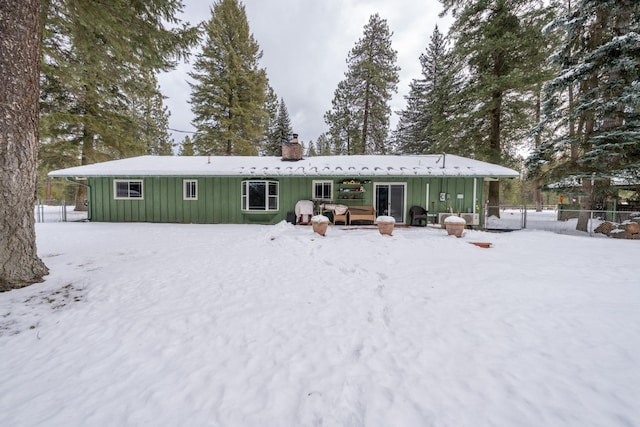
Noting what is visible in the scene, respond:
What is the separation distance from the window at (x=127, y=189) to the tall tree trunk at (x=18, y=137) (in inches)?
322

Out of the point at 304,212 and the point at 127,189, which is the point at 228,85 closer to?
the point at 127,189

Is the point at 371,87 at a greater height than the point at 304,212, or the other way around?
the point at 371,87

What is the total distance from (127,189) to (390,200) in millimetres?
11695

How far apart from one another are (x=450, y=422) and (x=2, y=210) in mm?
5629

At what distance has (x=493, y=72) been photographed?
40.1 feet

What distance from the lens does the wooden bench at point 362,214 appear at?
998cm

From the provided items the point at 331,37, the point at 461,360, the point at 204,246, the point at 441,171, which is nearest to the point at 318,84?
the point at 331,37

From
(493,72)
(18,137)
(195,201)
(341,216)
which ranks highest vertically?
(493,72)

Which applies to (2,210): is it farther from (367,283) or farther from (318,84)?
(318,84)

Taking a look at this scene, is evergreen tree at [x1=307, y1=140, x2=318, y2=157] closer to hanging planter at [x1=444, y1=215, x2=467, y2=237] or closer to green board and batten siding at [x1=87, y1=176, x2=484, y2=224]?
green board and batten siding at [x1=87, y1=176, x2=484, y2=224]

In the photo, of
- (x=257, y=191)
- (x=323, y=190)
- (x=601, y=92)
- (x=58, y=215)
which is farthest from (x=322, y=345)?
(x=58, y=215)

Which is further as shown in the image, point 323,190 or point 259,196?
point 259,196

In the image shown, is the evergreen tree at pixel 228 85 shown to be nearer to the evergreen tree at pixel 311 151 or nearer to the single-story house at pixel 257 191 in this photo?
the single-story house at pixel 257 191

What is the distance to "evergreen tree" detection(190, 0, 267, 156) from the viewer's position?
1579 cm
